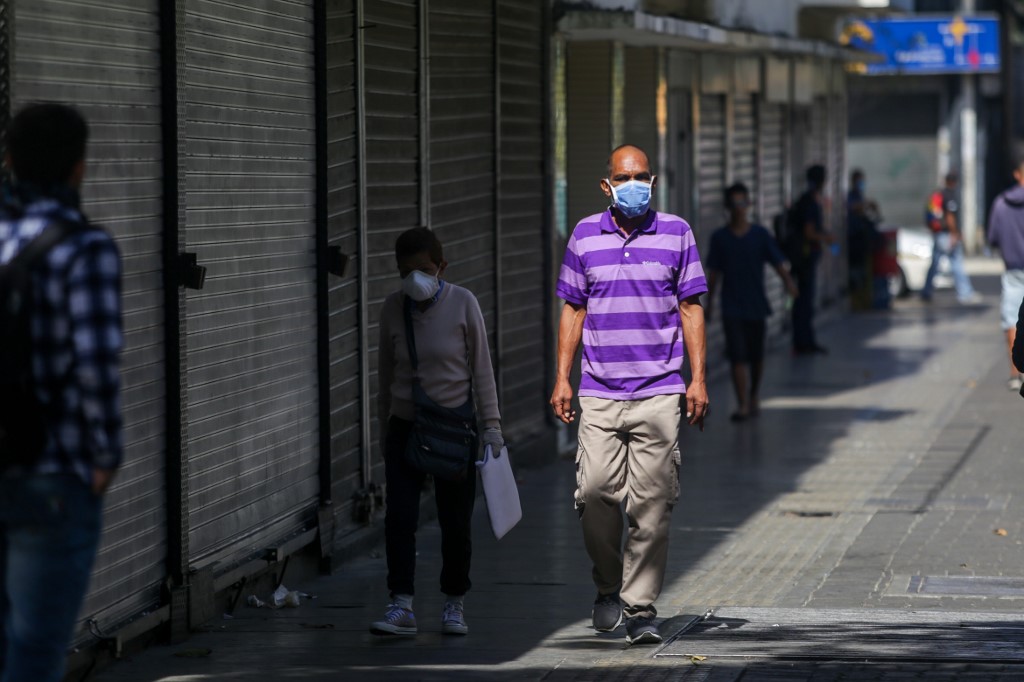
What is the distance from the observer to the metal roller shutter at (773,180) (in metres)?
22.5

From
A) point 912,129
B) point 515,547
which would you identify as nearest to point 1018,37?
point 912,129

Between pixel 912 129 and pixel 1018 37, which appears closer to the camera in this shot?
pixel 912 129

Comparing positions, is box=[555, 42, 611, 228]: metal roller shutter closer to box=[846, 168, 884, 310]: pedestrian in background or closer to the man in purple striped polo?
the man in purple striped polo

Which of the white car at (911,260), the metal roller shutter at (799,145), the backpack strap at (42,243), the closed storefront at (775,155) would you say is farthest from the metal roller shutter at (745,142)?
the backpack strap at (42,243)

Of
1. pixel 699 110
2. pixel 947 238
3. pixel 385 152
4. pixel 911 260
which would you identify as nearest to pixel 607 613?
pixel 385 152

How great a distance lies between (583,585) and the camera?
28.8 feet

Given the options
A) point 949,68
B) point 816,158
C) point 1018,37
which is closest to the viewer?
point 816,158

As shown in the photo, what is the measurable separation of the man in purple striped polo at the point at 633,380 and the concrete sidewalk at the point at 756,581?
308 mm

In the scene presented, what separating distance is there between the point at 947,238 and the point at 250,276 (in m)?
20.8

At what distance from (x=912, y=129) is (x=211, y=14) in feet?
116

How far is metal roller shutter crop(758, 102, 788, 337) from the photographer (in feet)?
73.7

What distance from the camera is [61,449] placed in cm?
442

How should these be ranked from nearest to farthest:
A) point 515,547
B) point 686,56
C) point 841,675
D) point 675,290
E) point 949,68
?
point 841,675
point 675,290
point 515,547
point 686,56
point 949,68

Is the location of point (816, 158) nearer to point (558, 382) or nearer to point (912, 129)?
point (912, 129)
